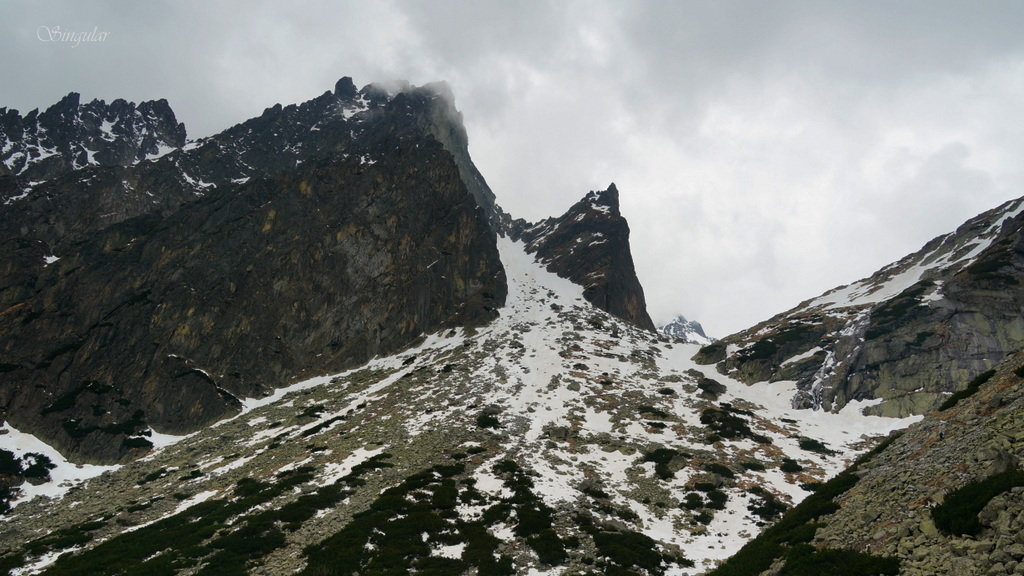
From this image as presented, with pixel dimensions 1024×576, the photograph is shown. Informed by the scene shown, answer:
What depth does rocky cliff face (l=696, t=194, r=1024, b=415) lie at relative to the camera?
5912 centimetres

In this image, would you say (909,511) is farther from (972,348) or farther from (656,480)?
(972,348)

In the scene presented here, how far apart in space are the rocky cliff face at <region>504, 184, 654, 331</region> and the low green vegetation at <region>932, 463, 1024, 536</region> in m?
110

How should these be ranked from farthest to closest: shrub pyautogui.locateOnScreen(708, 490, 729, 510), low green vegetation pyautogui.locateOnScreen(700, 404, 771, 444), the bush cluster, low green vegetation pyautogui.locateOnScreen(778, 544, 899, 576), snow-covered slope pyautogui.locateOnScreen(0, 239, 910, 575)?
low green vegetation pyautogui.locateOnScreen(700, 404, 771, 444)
shrub pyautogui.locateOnScreen(708, 490, 729, 510)
snow-covered slope pyautogui.locateOnScreen(0, 239, 910, 575)
the bush cluster
low green vegetation pyautogui.locateOnScreen(778, 544, 899, 576)

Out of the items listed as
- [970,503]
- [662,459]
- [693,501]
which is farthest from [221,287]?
[970,503]

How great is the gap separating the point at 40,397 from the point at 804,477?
9809 cm

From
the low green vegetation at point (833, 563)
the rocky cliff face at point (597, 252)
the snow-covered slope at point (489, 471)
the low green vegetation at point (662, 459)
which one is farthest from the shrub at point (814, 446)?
the rocky cliff face at point (597, 252)

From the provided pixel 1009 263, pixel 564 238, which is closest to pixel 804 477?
pixel 1009 263

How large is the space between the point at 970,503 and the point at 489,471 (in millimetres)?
33557

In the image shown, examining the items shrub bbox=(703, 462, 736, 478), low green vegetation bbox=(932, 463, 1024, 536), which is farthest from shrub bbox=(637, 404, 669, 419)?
low green vegetation bbox=(932, 463, 1024, 536)

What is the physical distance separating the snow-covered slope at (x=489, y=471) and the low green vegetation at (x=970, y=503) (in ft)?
55.5

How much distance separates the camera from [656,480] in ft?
137

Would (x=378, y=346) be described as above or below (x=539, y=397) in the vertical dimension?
above

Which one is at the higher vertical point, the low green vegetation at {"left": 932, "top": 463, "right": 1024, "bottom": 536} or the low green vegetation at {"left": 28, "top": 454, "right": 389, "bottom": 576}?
the low green vegetation at {"left": 28, "top": 454, "right": 389, "bottom": 576}

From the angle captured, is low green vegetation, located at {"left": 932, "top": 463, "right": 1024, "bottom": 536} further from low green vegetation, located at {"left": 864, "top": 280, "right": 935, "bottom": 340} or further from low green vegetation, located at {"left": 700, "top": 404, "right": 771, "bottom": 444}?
low green vegetation, located at {"left": 864, "top": 280, "right": 935, "bottom": 340}
